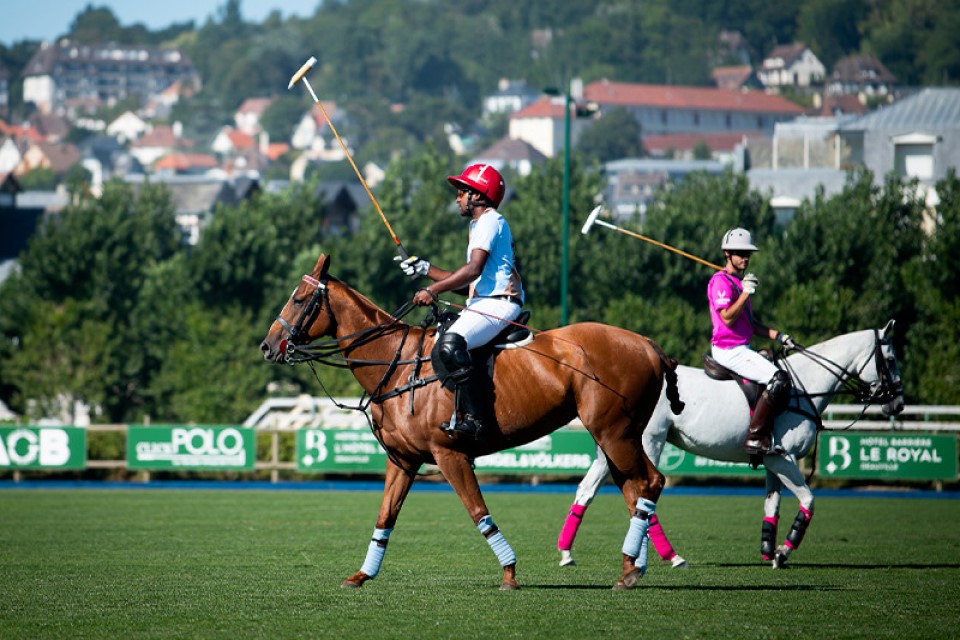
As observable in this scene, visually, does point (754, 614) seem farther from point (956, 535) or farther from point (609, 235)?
point (609, 235)

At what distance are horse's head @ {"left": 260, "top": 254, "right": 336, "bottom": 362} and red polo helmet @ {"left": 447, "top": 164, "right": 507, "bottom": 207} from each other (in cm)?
122

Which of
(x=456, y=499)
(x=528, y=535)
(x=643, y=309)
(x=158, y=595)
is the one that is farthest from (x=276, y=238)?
(x=158, y=595)

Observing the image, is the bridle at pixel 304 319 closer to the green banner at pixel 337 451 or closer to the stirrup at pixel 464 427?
the stirrup at pixel 464 427

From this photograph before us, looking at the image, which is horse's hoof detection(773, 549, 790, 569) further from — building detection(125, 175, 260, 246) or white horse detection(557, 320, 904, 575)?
building detection(125, 175, 260, 246)

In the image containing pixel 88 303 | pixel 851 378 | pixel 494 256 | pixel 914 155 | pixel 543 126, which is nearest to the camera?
pixel 494 256

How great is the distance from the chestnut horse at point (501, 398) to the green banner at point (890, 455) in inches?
586

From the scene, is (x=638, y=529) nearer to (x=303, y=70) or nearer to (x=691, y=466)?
(x=303, y=70)

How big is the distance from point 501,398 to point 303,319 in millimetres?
1701

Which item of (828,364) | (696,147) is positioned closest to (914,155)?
(828,364)

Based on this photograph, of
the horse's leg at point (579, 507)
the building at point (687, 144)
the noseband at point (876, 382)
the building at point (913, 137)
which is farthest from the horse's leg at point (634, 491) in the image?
the building at point (687, 144)

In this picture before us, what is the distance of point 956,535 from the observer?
16.7 m

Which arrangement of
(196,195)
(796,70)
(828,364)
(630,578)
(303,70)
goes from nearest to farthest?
(630,578), (303,70), (828,364), (196,195), (796,70)

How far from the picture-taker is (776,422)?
1377 cm

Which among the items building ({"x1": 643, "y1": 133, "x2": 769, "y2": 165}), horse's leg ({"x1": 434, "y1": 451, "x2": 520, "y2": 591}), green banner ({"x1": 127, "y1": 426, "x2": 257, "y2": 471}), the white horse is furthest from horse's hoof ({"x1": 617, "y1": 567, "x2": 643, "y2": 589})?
building ({"x1": 643, "y1": 133, "x2": 769, "y2": 165})
